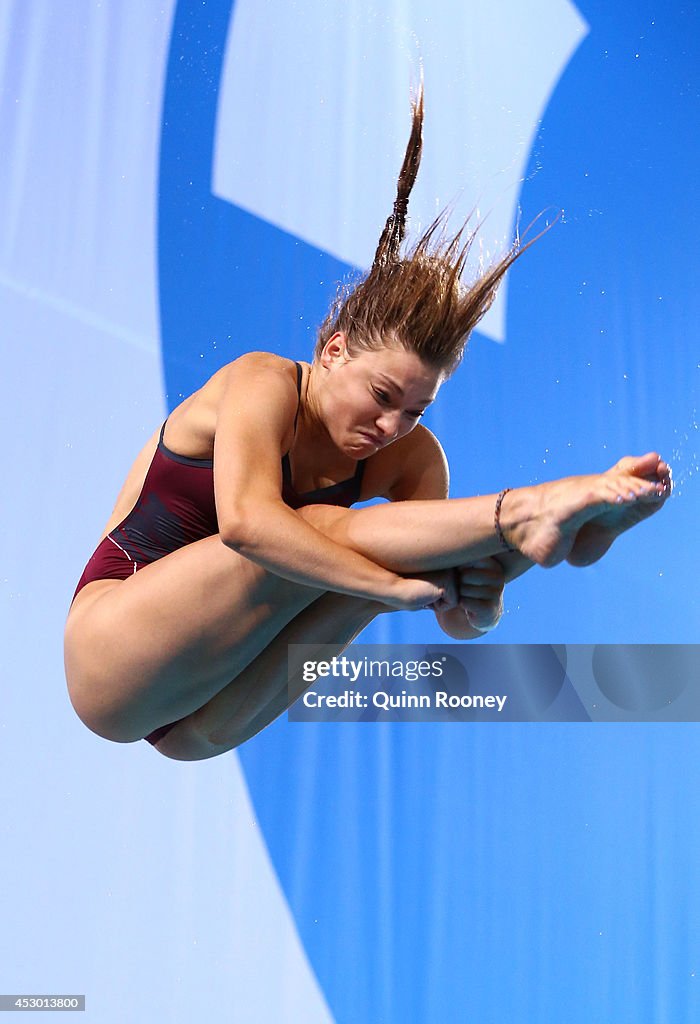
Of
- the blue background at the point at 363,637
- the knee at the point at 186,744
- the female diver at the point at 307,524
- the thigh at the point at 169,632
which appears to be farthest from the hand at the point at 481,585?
the blue background at the point at 363,637

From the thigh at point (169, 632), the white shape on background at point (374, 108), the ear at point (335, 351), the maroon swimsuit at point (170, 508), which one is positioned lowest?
the thigh at point (169, 632)

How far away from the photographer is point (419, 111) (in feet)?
4.42

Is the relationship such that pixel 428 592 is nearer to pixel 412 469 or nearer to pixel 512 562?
pixel 512 562

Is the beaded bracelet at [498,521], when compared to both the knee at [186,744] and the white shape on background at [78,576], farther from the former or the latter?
the white shape on background at [78,576]

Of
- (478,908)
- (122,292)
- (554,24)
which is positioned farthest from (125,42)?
(478,908)

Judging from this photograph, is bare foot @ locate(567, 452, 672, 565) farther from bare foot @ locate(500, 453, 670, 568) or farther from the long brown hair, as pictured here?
the long brown hair

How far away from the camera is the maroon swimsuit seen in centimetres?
130

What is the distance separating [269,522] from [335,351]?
0.29 metres

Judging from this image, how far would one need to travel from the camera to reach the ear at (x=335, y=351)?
124cm

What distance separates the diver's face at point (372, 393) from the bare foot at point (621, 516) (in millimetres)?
234

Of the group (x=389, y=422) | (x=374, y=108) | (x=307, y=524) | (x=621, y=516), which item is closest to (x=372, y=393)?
(x=389, y=422)

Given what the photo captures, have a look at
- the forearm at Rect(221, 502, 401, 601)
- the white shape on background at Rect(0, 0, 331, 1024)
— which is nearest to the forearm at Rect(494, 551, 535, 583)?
the forearm at Rect(221, 502, 401, 601)

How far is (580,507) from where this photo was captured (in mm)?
1000

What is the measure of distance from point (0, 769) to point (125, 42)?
1.42 meters
